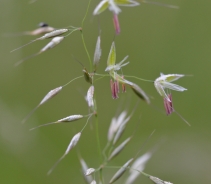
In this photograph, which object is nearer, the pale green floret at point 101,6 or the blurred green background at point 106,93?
the pale green floret at point 101,6

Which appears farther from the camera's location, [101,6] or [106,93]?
[106,93]

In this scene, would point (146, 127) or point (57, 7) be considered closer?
point (146, 127)

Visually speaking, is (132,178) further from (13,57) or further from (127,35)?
(127,35)

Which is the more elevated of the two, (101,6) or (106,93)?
(101,6)

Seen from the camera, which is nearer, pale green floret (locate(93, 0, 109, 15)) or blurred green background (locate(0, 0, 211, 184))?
pale green floret (locate(93, 0, 109, 15))

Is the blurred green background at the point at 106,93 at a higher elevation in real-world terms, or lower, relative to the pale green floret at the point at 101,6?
lower

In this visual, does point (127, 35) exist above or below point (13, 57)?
below

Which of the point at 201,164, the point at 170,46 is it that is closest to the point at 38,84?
the point at 170,46

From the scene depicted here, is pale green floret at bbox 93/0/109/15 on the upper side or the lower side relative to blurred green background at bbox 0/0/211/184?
upper
